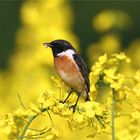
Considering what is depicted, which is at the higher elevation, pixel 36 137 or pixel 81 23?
pixel 81 23

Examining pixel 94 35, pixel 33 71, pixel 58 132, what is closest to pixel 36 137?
pixel 58 132

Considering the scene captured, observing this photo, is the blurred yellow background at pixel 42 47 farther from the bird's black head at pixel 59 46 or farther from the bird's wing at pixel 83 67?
the bird's wing at pixel 83 67

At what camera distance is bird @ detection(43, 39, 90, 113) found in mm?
Answer: 5266

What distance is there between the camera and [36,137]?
14.2ft

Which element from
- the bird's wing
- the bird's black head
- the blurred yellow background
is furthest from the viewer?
the blurred yellow background

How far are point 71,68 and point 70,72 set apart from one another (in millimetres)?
31

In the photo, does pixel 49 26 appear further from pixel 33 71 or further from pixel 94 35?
pixel 94 35

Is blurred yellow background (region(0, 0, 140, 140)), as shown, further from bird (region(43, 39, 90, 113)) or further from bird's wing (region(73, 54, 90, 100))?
bird's wing (region(73, 54, 90, 100))

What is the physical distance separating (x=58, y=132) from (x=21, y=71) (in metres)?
4.35

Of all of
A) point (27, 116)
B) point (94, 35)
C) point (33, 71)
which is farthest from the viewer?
point (94, 35)

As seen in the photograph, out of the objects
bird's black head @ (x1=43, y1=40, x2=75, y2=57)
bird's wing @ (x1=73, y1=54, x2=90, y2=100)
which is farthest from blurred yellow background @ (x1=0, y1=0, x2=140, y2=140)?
bird's wing @ (x1=73, y1=54, x2=90, y2=100)

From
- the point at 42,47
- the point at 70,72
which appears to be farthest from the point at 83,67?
the point at 42,47

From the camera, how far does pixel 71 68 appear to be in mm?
5379

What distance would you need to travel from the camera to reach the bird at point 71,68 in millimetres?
5266
